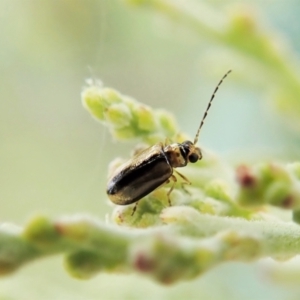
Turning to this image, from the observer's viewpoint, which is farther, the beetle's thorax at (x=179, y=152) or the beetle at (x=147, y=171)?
the beetle's thorax at (x=179, y=152)

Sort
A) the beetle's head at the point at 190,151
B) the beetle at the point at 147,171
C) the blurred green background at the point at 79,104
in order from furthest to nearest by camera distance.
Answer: the blurred green background at the point at 79,104, the beetle's head at the point at 190,151, the beetle at the point at 147,171

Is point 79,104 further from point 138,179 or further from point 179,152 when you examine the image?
point 138,179

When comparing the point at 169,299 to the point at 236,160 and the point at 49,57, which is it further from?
the point at 49,57

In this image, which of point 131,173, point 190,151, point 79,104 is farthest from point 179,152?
point 79,104

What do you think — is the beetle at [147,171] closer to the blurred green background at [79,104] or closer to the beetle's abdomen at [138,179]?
the beetle's abdomen at [138,179]

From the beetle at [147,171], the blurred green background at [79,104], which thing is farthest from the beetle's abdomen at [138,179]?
the blurred green background at [79,104]

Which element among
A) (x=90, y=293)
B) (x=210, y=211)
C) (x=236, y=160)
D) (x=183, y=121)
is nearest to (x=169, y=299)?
(x=90, y=293)

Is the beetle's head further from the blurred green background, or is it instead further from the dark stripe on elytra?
the blurred green background
